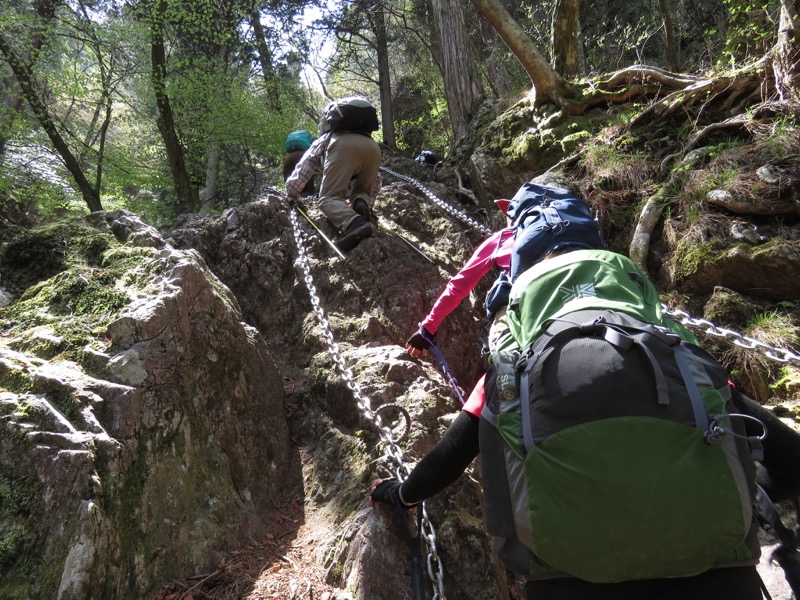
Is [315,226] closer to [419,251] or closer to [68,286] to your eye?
[419,251]

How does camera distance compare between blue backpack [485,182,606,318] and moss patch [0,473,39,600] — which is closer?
moss patch [0,473,39,600]

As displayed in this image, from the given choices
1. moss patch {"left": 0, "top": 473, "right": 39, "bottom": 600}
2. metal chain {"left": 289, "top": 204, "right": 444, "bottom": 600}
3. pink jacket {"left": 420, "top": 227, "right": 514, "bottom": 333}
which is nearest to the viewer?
moss patch {"left": 0, "top": 473, "right": 39, "bottom": 600}

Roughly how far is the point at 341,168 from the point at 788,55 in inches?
189

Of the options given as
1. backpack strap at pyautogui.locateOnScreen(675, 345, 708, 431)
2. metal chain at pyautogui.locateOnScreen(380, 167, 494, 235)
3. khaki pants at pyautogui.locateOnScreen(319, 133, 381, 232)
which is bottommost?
backpack strap at pyautogui.locateOnScreen(675, 345, 708, 431)

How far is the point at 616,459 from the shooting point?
4.26ft

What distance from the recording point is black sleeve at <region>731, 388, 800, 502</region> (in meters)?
1.71

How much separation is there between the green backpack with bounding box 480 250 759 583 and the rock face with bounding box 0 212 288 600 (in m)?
1.66

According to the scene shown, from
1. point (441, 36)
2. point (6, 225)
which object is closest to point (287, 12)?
point (441, 36)

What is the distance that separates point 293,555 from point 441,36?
1018 centimetres

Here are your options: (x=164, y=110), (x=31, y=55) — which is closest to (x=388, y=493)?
(x=164, y=110)

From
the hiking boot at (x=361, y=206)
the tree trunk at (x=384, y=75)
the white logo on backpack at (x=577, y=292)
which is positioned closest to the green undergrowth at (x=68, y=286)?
the white logo on backpack at (x=577, y=292)

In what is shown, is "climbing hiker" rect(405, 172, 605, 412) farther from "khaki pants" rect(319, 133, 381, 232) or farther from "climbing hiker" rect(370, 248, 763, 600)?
"khaki pants" rect(319, 133, 381, 232)

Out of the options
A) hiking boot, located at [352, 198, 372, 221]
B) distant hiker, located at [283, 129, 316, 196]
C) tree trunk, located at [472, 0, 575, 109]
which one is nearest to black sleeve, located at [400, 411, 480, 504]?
hiking boot, located at [352, 198, 372, 221]

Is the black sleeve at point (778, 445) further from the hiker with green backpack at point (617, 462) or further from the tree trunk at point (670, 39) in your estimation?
the tree trunk at point (670, 39)
